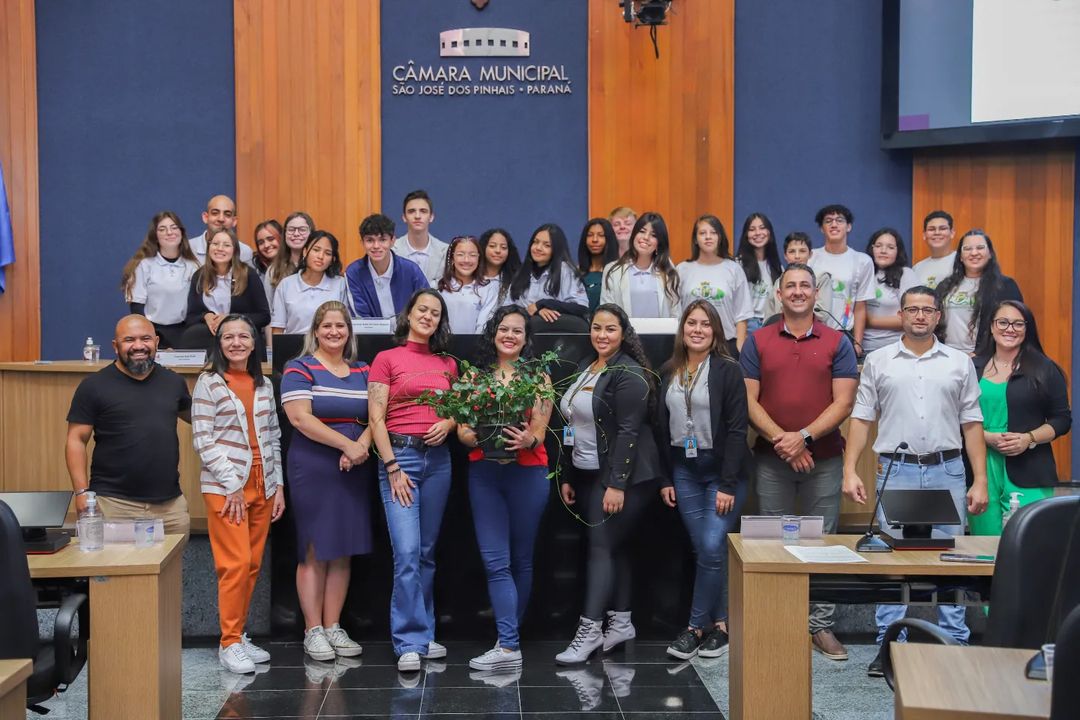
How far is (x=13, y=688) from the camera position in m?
2.70

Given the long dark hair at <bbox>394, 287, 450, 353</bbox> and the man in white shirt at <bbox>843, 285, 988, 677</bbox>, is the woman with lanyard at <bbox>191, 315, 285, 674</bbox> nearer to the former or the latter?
the long dark hair at <bbox>394, 287, 450, 353</bbox>

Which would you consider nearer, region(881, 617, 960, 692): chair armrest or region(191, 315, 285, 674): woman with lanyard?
region(881, 617, 960, 692): chair armrest

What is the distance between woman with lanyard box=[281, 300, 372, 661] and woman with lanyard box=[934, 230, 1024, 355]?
327cm

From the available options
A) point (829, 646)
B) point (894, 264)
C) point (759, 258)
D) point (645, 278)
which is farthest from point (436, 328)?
point (894, 264)

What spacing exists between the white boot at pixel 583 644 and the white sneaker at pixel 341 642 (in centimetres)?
97

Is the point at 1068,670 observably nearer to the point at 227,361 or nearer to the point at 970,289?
the point at 227,361

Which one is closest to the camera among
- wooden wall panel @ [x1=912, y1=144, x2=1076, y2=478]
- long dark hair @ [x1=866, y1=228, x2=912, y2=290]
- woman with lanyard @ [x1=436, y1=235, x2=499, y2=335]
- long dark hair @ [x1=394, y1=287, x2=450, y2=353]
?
long dark hair @ [x1=394, y1=287, x2=450, y2=353]

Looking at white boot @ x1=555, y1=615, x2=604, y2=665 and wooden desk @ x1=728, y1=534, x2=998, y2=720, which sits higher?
wooden desk @ x1=728, y1=534, x2=998, y2=720

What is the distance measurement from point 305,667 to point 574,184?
→ 464 cm

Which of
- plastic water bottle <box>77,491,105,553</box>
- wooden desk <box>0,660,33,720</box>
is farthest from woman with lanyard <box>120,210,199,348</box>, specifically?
wooden desk <box>0,660,33,720</box>

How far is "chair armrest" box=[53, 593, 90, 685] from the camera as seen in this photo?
3.68 metres

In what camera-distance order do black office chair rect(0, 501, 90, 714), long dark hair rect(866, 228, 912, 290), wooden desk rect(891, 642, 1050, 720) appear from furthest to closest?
1. long dark hair rect(866, 228, 912, 290)
2. black office chair rect(0, 501, 90, 714)
3. wooden desk rect(891, 642, 1050, 720)

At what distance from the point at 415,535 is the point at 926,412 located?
2.31m

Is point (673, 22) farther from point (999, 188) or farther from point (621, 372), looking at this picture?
point (621, 372)
